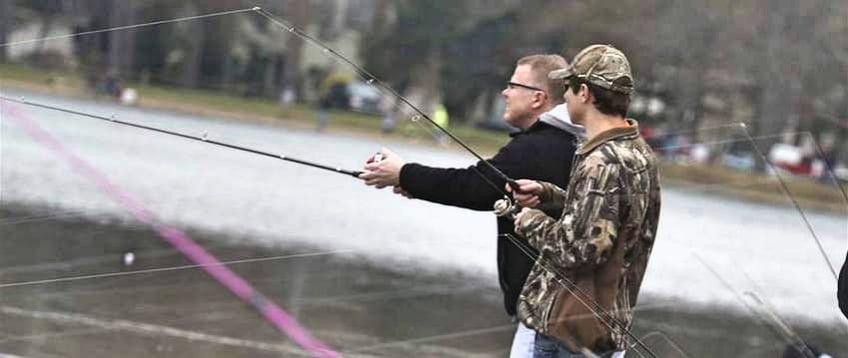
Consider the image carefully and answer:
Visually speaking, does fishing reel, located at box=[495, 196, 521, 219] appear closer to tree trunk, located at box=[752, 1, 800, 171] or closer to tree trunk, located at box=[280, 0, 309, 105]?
tree trunk, located at box=[280, 0, 309, 105]

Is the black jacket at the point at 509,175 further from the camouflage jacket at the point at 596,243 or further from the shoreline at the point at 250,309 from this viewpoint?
the shoreline at the point at 250,309

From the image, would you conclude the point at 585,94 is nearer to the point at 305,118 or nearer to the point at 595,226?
the point at 595,226

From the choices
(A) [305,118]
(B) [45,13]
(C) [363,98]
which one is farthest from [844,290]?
(C) [363,98]

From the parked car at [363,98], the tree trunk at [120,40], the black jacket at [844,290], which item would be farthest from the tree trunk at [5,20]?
the parked car at [363,98]

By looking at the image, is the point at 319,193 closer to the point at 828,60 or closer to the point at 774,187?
the point at 774,187

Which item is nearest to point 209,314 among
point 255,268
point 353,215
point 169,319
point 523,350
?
point 169,319

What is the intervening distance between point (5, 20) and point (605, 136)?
357 centimetres

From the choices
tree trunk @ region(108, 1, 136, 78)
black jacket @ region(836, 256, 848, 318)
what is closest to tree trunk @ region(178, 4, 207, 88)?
tree trunk @ region(108, 1, 136, 78)

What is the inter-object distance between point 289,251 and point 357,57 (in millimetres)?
15118

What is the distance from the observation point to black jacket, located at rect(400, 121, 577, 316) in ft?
12.1

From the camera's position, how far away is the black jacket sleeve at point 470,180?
3.69m

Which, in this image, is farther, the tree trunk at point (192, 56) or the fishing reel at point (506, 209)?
the tree trunk at point (192, 56)

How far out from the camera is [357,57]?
2450cm

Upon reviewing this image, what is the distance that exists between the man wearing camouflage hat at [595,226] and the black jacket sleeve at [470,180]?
0.14 m
